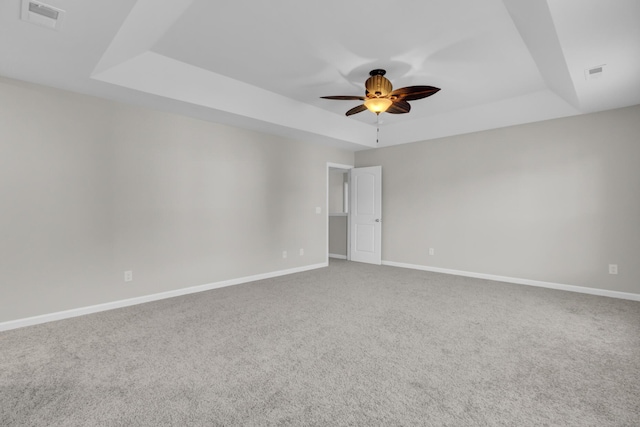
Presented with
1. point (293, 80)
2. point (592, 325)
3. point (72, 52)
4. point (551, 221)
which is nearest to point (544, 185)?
point (551, 221)

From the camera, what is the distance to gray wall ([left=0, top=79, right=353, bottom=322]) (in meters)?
3.08

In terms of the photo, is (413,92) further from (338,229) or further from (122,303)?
(338,229)

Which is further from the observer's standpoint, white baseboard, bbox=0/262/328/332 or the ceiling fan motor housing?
the ceiling fan motor housing

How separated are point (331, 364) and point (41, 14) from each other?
10.2ft

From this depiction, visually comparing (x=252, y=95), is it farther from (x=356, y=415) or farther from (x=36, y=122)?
(x=356, y=415)

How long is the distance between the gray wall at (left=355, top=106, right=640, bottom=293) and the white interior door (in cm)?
28

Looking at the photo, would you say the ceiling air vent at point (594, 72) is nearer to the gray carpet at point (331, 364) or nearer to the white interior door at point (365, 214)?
the gray carpet at point (331, 364)

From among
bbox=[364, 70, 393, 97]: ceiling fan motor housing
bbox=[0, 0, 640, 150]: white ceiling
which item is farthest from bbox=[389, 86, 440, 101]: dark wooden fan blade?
bbox=[0, 0, 640, 150]: white ceiling

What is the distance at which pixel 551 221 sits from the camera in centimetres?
449

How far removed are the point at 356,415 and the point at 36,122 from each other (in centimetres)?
391

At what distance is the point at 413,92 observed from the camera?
340cm

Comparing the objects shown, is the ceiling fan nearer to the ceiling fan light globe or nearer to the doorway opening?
the ceiling fan light globe

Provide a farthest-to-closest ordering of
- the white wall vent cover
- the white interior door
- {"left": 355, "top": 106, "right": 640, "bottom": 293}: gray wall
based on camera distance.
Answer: the white interior door → {"left": 355, "top": 106, "right": 640, "bottom": 293}: gray wall → the white wall vent cover

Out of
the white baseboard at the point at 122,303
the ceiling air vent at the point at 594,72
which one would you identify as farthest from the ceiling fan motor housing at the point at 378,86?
the white baseboard at the point at 122,303
